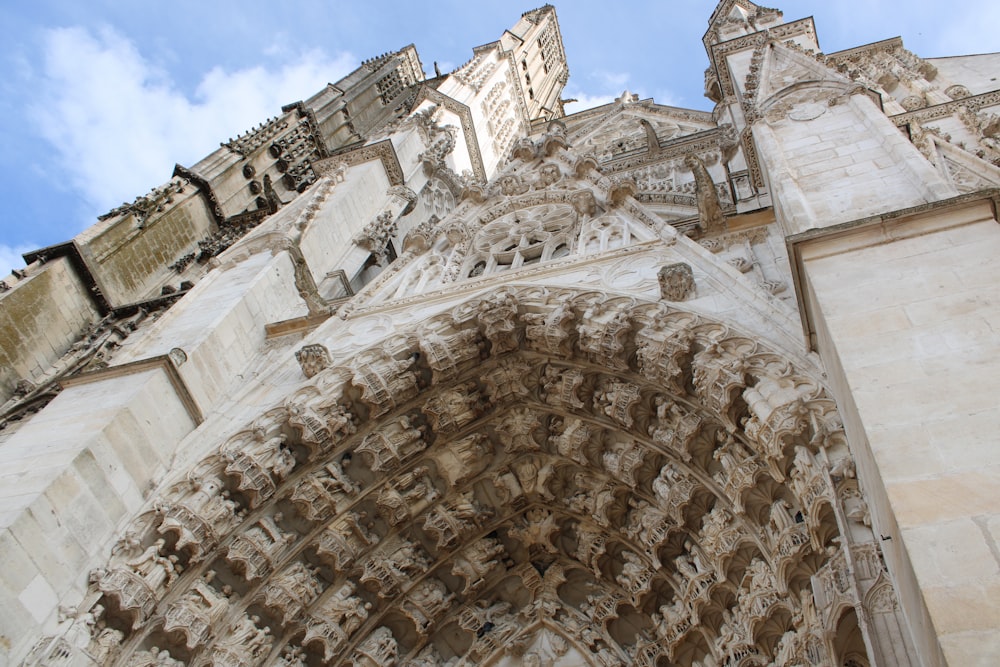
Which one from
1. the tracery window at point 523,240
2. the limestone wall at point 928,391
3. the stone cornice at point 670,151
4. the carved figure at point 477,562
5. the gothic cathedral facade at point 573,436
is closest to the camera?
the limestone wall at point 928,391

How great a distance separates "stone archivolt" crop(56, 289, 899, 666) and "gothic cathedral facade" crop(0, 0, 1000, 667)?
1.2 inches

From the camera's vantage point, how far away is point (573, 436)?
341 inches

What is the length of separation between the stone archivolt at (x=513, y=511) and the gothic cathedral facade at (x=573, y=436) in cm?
3

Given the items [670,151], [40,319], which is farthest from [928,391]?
[670,151]

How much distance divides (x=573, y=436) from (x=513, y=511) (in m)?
1.13

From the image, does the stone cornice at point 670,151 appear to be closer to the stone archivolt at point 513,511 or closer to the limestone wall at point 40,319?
the stone archivolt at point 513,511

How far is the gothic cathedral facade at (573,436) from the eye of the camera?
444cm

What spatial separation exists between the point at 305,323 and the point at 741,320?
5.48m

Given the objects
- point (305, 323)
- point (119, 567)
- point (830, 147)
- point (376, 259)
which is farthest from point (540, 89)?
point (119, 567)

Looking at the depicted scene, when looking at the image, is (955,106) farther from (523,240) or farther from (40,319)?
(40,319)

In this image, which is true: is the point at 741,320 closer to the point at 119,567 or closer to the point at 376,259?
the point at 119,567

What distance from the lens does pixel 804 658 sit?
5461 millimetres

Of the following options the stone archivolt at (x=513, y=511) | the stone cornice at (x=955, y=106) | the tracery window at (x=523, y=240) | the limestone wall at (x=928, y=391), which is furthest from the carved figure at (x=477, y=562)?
the stone cornice at (x=955, y=106)

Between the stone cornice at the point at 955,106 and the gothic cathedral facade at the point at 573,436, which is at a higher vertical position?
the stone cornice at the point at 955,106
